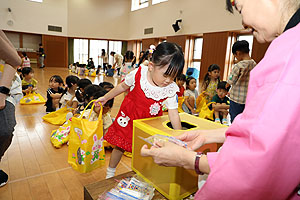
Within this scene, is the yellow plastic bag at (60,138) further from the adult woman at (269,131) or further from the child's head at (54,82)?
the adult woman at (269,131)

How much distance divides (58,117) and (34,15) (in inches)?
544

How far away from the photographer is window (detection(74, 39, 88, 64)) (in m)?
16.5

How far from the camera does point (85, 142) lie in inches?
63.8

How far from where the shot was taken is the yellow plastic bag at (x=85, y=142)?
163cm

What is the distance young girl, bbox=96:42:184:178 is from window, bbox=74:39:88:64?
16.2 meters

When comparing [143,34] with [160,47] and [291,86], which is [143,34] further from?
[291,86]

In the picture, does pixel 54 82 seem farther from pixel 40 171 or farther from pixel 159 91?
pixel 159 91

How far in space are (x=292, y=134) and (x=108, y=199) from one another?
104 centimetres

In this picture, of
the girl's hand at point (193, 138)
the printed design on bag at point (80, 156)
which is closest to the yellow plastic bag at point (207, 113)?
the printed design on bag at point (80, 156)

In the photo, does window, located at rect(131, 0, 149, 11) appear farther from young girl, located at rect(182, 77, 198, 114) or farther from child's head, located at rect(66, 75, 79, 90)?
child's head, located at rect(66, 75, 79, 90)

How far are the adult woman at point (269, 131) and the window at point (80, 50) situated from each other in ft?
57.2

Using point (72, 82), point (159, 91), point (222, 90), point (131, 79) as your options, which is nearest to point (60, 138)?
point (72, 82)

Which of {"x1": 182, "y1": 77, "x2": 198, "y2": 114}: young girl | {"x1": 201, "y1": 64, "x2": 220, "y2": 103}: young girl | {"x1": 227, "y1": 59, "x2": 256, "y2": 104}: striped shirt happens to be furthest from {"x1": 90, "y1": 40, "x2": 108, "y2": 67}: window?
{"x1": 227, "y1": 59, "x2": 256, "y2": 104}: striped shirt

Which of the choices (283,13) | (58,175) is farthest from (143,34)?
(283,13)
